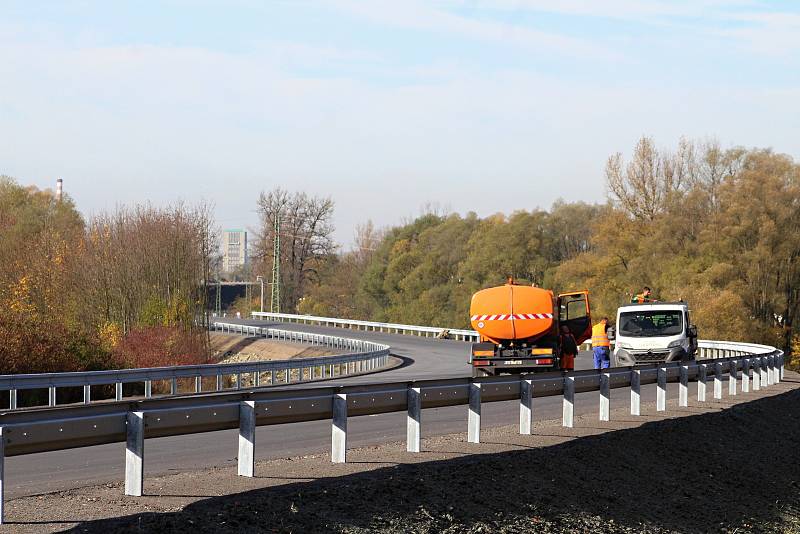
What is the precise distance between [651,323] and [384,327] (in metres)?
49.7

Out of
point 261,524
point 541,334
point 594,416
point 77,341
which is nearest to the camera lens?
point 261,524

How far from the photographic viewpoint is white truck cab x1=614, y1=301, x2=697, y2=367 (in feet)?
112

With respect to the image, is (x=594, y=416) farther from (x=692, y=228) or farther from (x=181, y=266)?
(x=692, y=228)

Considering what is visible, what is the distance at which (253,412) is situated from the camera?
11.8 m

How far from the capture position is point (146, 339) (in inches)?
1593

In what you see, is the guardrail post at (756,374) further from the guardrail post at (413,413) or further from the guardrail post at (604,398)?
the guardrail post at (413,413)

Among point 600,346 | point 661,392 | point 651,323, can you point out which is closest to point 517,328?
point 600,346

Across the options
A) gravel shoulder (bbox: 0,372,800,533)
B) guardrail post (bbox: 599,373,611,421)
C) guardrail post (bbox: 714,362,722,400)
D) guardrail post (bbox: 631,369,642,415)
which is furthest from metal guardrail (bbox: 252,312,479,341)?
gravel shoulder (bbox: 0,372,800,533)

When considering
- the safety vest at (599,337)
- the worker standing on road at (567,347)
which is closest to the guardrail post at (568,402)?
the worker standing on road at (567,347)

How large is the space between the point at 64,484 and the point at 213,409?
5.51 ft

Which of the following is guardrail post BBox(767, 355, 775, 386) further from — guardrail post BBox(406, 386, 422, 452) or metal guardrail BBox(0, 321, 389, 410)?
guardrail post BBox(406, 386, 422, 452)

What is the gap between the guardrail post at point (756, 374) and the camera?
29422mm

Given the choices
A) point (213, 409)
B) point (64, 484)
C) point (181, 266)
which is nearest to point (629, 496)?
point (213, 409)

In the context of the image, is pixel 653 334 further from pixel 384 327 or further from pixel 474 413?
pixel 384 327
